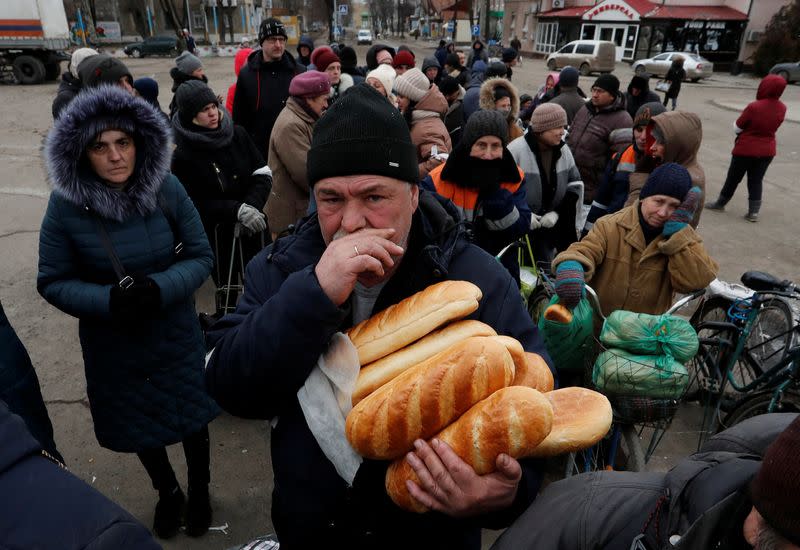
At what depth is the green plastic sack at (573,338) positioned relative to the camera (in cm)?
253

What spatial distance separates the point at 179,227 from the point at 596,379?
7.08ft

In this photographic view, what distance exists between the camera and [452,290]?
117 cm

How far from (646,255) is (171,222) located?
2578 mm

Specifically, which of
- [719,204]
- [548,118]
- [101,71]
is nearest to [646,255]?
[548,118]

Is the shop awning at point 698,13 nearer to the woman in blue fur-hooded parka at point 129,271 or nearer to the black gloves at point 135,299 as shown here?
the woman in blue fur-hooded parka at point 129,271

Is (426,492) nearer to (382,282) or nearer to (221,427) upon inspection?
(382,282)

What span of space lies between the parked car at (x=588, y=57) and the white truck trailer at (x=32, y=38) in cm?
Answer: 2602

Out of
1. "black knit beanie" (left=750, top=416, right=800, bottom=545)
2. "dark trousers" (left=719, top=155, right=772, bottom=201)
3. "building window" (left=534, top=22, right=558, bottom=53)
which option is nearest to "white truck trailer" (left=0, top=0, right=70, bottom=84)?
"dark trousers" (left=719, top=155, right=772, bottom=201)

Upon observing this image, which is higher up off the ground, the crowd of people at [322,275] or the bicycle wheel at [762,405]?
the crowd of people at [322,275]

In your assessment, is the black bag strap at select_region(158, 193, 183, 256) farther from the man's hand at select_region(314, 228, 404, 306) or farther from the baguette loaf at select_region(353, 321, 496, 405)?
the baguette loaf at select_region(353, 321, 496, 405)

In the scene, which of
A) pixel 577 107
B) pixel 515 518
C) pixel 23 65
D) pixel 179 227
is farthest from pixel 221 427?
pixel 23 65

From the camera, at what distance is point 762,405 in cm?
326

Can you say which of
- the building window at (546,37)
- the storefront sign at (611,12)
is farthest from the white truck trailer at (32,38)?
the building window at (546,37)

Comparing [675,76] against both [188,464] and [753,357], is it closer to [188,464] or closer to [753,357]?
[753,357]
